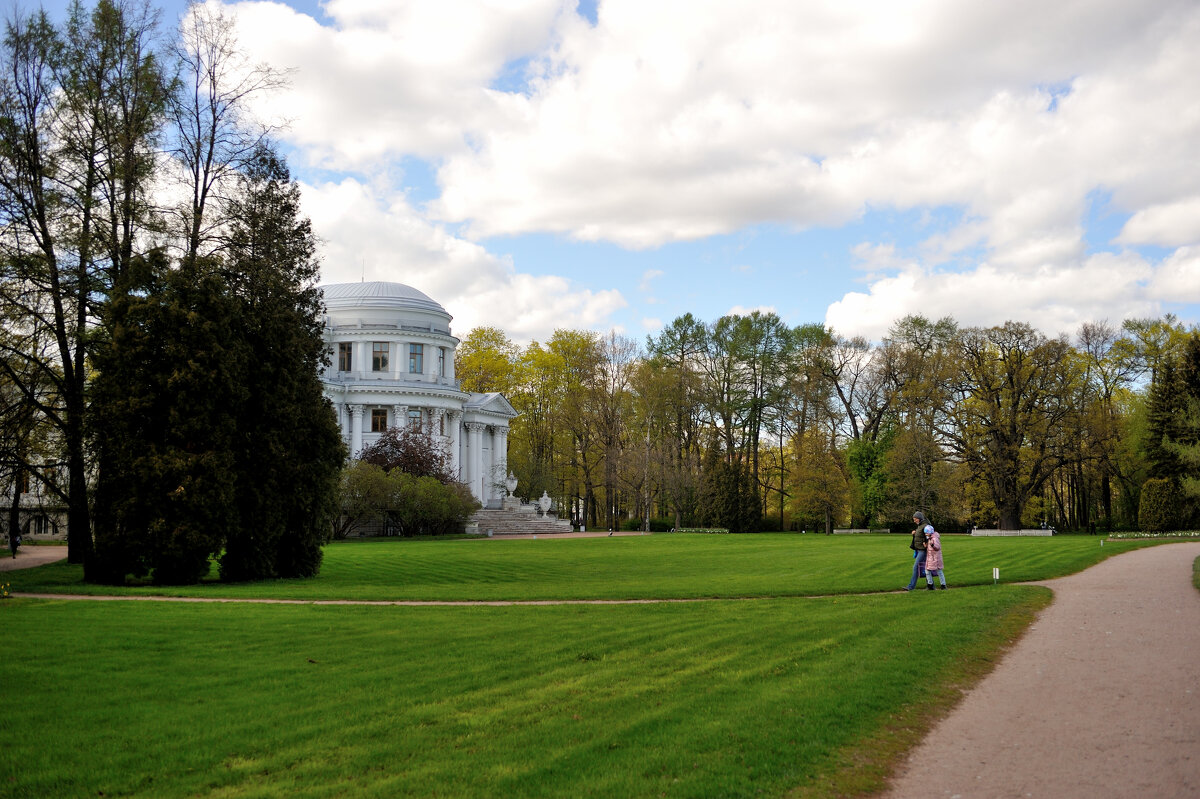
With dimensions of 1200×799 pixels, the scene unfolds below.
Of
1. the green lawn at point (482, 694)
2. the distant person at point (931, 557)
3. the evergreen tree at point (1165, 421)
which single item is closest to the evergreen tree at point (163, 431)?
the green lawn at point (482, 694)

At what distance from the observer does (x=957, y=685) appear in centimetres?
1043

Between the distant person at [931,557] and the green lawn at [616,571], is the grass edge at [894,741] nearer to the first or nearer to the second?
the distant person at [931,557]

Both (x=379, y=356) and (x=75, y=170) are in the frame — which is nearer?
(x=75, y=170)

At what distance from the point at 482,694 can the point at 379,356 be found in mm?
56605

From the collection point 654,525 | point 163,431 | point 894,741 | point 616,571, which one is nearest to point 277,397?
point 163,431

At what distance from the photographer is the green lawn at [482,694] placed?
22.1 ft

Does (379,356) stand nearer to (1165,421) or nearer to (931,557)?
(1165,421)

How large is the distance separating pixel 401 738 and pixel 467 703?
129 centimetres

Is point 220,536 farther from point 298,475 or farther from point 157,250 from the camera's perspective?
point 157,250

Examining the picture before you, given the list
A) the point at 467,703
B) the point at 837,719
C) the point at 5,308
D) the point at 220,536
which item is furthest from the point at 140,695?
the point at 5,308

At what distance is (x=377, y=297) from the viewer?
64.7m

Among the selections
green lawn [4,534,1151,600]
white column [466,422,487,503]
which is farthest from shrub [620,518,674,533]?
green lawn [4,534,1151,600]

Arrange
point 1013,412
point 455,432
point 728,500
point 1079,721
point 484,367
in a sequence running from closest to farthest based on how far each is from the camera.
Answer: point 1079,721 → point 1013,412 → point 728,500 → point 455,432 → point 484,367

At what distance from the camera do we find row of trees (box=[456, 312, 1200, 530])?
51.7m
